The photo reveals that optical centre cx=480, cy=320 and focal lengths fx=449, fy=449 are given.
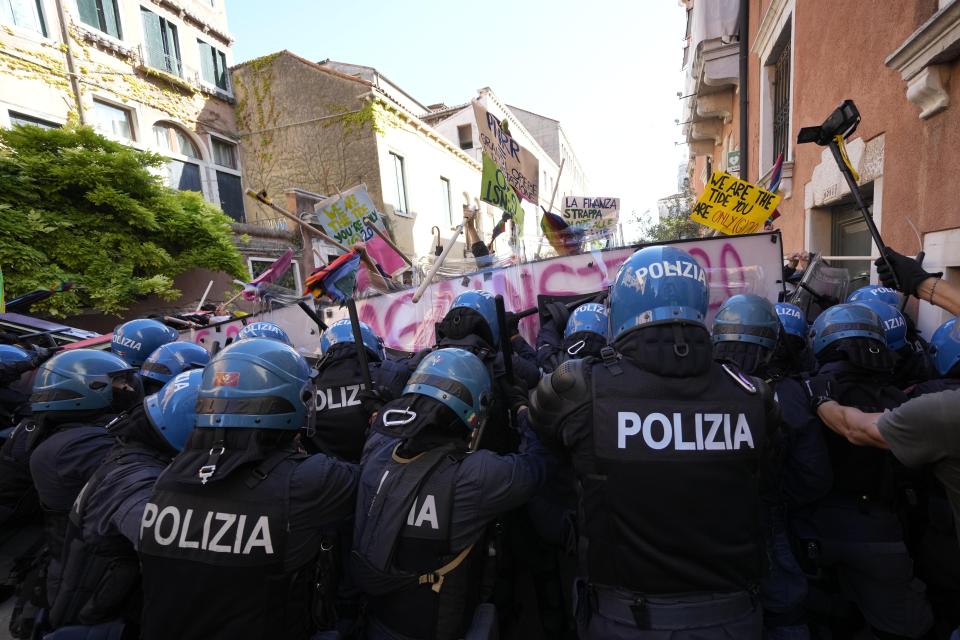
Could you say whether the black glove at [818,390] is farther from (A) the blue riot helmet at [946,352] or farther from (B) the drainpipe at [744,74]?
(B) the drainpipe at [744,74]

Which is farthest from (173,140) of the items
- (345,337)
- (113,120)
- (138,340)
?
(345,337)

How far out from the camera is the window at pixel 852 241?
17.2 feet

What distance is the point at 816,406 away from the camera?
2.21m

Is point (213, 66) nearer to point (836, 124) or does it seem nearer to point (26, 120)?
point (26, 120)

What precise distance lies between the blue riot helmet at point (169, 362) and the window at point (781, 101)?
28.2ft

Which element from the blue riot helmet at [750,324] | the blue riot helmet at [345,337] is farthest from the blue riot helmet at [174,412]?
the blue riot helmet at [750,324]

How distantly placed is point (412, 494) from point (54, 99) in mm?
15842

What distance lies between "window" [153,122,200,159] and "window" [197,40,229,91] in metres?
2.61

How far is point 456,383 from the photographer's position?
2.15 metres

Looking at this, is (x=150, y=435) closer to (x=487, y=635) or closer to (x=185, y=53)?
(x=487, y=635)

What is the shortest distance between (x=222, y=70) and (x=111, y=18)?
167 inches

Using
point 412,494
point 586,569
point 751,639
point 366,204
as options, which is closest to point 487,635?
point 586,569

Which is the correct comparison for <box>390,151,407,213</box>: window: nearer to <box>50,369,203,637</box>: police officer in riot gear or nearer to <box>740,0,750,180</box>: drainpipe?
<box>740,0,750,180</box>: drainpipe

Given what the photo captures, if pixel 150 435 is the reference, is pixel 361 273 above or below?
above
